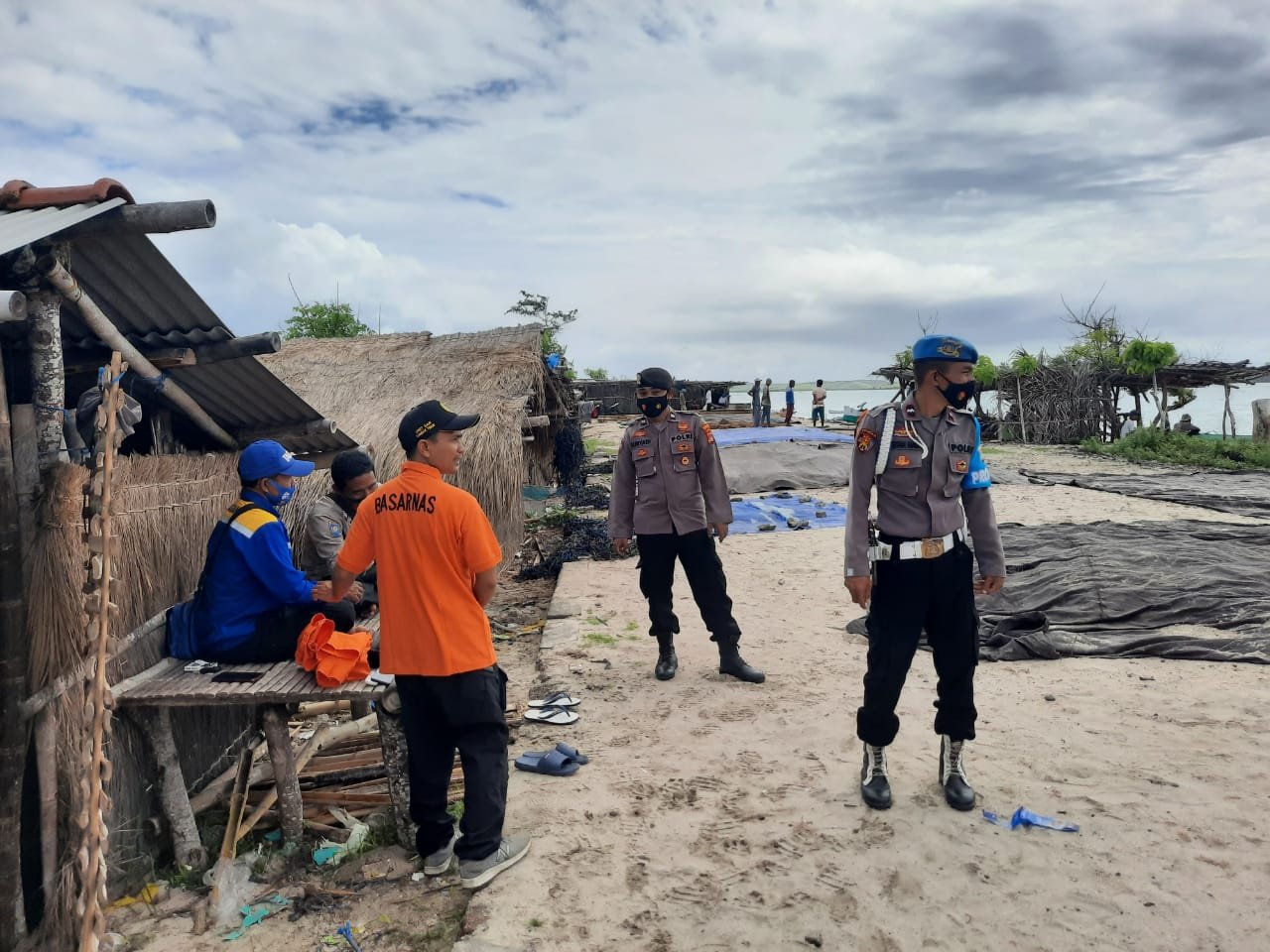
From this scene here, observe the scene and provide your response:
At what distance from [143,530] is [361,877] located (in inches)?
74.4

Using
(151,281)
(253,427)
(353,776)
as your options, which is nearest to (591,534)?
(253,427)

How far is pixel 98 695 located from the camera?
2.57m

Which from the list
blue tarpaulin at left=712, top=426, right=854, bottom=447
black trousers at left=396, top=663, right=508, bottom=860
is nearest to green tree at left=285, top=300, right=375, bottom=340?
blue tarpaulin at left=712, top=426, right=854, bottom=447

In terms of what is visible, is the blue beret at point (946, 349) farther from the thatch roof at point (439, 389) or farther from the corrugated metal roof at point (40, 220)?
the thatch roof at point (439, 389)

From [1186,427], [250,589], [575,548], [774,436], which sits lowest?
[575,548]

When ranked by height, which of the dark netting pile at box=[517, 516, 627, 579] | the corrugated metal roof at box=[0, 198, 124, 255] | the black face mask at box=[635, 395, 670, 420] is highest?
the corrugated metal roof at box=[0, 198, 124, 255]

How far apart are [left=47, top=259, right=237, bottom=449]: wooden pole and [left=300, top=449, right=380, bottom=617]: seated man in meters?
0.81

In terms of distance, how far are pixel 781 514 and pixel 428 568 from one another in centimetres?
950

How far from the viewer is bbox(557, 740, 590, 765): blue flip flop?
4.25 metres

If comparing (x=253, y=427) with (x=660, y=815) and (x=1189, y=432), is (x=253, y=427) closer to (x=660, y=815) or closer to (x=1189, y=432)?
(x=660, y=815)

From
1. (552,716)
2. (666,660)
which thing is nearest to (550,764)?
(552,716)

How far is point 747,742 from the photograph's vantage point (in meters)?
4.42

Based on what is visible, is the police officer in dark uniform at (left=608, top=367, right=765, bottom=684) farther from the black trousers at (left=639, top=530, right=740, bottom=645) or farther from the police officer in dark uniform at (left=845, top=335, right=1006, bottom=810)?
the police officer in dark uniform at (left=845, top=335, right=1006, bottom=810)

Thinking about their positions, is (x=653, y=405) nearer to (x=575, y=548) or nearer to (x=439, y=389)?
(x=439, y=389)
